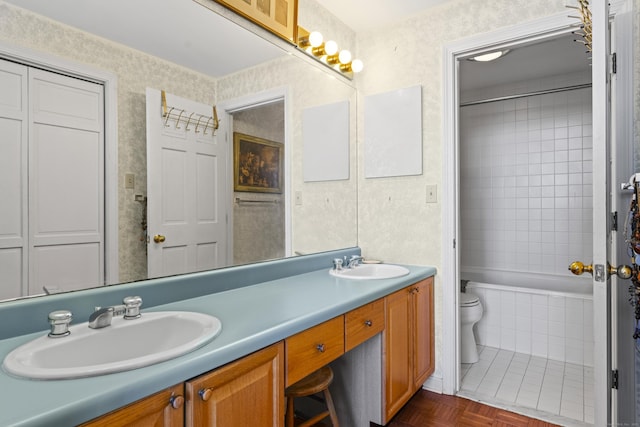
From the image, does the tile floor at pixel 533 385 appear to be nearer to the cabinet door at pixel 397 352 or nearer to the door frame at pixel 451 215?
the door frame at pixel 451 215

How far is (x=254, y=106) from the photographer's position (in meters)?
1.82

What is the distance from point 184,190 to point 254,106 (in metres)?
0.59

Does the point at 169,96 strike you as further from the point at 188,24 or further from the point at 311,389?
the point at 311,389

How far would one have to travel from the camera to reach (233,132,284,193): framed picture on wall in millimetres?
1730

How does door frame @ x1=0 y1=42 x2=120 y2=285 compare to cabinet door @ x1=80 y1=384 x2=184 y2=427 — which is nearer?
cabinet door @ x1=80 y1=384 x2=184 y2=427

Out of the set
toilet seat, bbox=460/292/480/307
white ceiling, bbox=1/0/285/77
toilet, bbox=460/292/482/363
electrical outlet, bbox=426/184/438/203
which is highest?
white ceiling, bbox=1/0/285/77

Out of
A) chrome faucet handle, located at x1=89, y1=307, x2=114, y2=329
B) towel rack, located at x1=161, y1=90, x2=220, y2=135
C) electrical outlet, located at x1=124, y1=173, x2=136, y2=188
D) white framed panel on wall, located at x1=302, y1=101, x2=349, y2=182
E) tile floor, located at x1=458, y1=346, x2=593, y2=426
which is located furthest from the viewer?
white framed panel on wall, located at x1=302, y1=101, x2=349, y2=182

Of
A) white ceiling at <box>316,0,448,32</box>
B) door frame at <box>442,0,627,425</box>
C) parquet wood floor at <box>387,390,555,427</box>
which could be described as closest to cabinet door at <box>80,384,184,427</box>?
parquet wood floor at <box>387,390,555,427</box>

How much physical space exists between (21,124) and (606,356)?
1.89 meters

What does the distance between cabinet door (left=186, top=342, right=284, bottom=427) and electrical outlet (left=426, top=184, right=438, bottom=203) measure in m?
1.45

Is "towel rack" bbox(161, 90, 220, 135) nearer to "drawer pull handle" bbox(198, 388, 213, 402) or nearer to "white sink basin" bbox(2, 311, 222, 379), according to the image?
"white sink basin" bbox(2, 311, 222, 379)

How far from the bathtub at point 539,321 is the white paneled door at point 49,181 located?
9.08 ft

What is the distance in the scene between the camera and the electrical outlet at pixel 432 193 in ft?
7.29

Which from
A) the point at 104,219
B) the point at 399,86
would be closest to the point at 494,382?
the point at 399,86
